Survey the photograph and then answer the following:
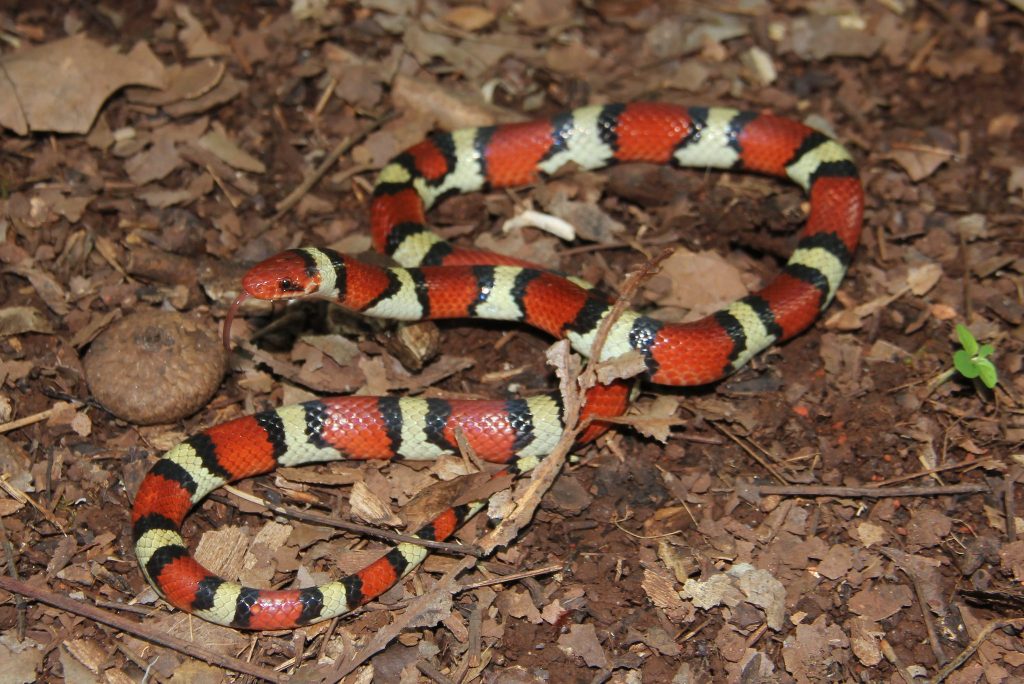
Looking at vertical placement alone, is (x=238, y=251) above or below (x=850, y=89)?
below

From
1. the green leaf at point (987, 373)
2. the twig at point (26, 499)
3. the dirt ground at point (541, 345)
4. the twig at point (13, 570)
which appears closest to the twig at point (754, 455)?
the dirt ground at point (541, 345)

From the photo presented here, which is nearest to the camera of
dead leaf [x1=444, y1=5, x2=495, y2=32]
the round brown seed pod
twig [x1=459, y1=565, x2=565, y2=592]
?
twig [x1=459, y1=565, x2=565, y2=592]

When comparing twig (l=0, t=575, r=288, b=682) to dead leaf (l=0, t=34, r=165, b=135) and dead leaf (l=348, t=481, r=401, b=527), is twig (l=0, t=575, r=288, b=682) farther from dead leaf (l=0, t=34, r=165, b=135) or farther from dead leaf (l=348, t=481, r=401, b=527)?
dead leaf (l=0, t=34, r=165, b=135)

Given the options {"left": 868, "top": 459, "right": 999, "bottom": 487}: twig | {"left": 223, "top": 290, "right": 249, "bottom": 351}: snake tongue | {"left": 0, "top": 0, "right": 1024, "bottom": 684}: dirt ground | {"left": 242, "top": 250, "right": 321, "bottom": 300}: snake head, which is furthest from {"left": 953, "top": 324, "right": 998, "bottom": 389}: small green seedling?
{"left": 223, "top": 290, "right": 249, "bottom": 351}: snake tongue

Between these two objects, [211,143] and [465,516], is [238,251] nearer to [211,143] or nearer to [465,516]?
[211,143]

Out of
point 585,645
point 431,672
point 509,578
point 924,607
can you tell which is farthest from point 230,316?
point 924,607

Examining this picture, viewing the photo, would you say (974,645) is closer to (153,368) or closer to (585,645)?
(585,645)

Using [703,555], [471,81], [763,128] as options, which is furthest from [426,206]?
[703,555]
